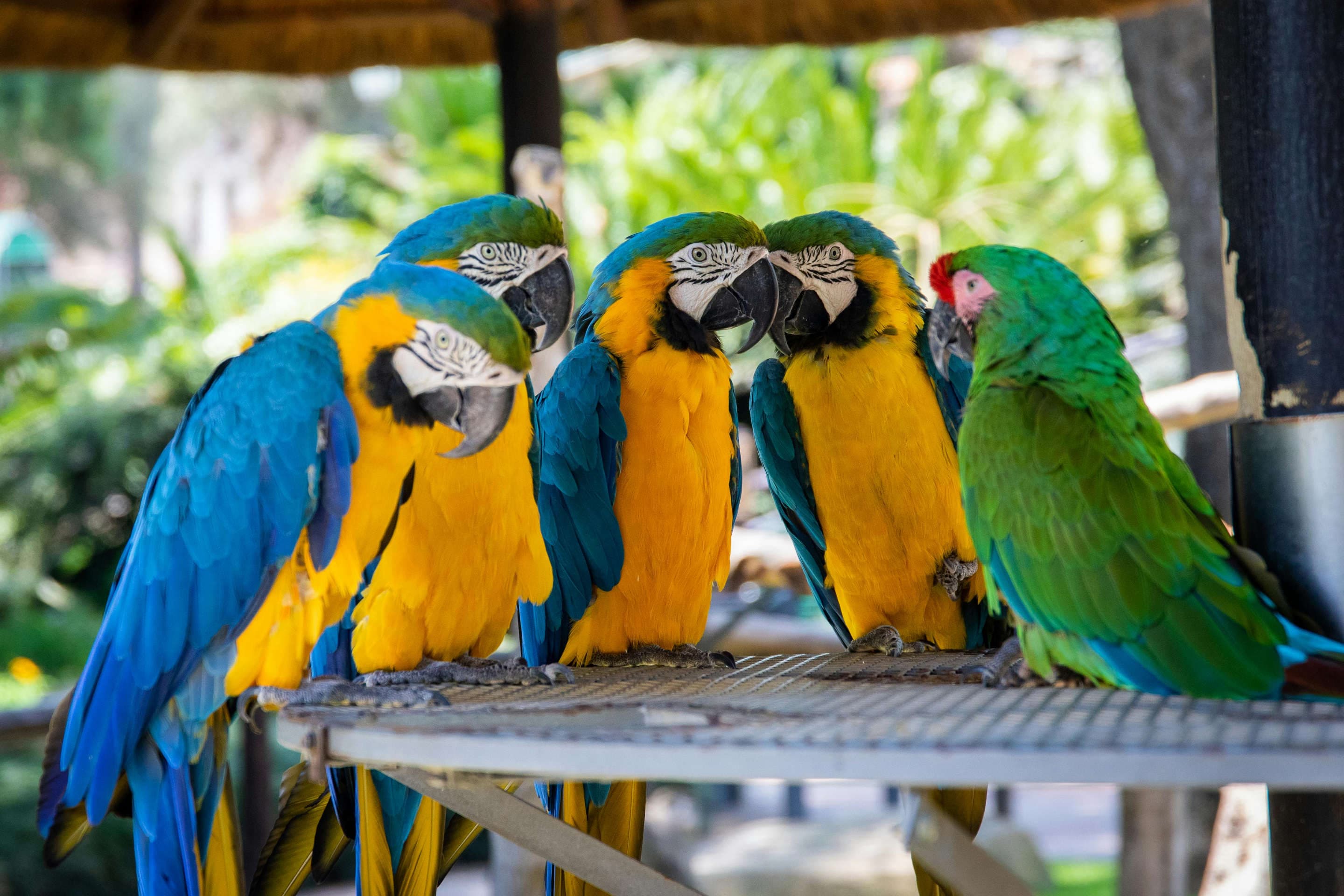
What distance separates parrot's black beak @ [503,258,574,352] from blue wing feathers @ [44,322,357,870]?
36cm

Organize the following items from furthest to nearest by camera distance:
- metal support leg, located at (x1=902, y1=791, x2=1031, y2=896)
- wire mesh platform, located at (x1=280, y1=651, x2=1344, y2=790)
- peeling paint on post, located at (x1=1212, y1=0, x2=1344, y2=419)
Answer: peeling paint on post, located at (x1=1212, y1=0, x2=1344, y2=419), metal support leg, located at (x1=902, y1=791, x2=1031, y2=896), wire mesh platform, located at (x1=280, y1=651, x2=1344, y2=790)

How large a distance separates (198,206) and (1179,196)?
20926 mm

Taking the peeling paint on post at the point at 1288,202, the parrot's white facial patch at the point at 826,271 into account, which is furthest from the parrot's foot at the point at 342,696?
the peeling paint on post at the point at 1288,202

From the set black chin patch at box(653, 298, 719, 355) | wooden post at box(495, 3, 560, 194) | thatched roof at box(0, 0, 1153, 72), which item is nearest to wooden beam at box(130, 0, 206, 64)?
thatched roof at box(0, 0, 1153, 72)

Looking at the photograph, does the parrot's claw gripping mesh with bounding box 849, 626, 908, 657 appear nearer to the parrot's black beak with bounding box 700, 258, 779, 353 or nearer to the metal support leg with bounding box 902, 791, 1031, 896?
the parrot's black beak with bounding box 700, 258, 779, 353

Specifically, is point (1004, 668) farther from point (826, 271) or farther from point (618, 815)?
point (826, 271)

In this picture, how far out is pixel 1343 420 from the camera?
4.51ft

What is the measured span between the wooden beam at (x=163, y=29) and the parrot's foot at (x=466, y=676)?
2381 millimetres

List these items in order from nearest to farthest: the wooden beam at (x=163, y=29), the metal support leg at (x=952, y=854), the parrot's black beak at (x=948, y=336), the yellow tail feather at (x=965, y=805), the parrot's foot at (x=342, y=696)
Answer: the metal support leg at (x=952, y=854)
the parrot's foot at (x=342, y=696)
the parrot's black beak at (x=948, y=336)
the yellow tail feather at (x=965, y=805)
the wooden beam at (x=163, y=29)

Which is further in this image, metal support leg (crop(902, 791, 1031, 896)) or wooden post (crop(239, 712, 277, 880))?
wooden post (crop(239, 712, 277, 880))

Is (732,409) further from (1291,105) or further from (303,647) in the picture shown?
(1291,105)

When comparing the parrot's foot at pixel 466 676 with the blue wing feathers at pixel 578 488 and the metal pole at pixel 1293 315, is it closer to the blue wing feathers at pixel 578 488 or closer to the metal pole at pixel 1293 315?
the blue wing feathers at pixel 578 488

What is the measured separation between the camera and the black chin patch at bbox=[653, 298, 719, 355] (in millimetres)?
1917

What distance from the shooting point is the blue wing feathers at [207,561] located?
1.49m
